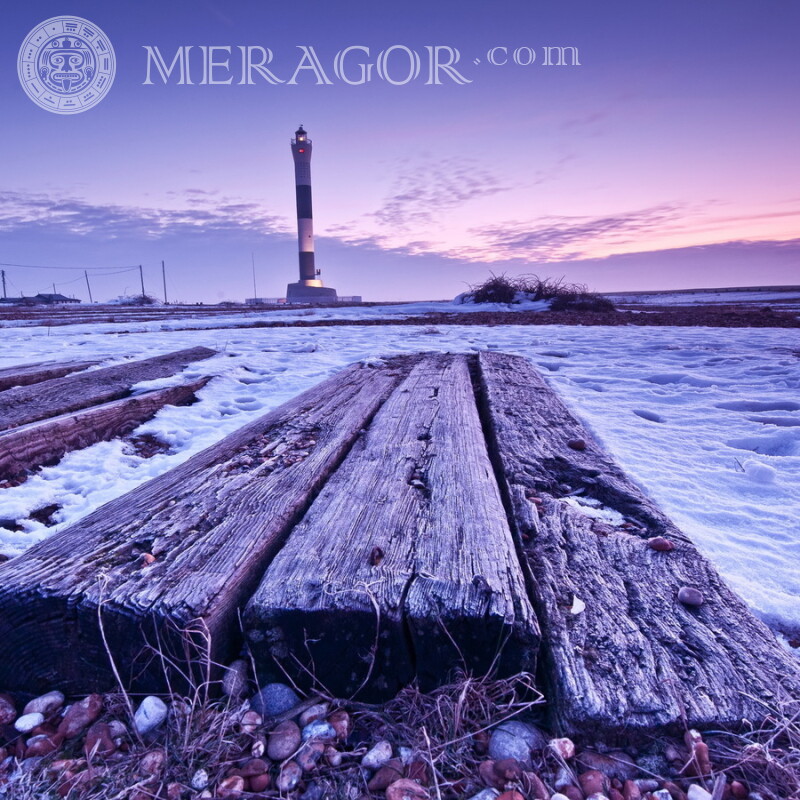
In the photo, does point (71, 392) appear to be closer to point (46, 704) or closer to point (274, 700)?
point (46, 704)

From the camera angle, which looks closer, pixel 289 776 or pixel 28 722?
pixel 289 776

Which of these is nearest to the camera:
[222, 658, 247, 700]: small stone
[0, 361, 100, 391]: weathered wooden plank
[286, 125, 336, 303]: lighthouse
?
[222, 658, 247, 700]: small stone

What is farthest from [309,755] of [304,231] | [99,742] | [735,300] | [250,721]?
[304,231]

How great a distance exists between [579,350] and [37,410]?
16.7ft

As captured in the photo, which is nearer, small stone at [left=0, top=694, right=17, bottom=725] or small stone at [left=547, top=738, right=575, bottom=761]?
small stone at [left=547, top=738, right=575, bottom=761]

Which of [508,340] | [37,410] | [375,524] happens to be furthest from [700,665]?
[508,340]

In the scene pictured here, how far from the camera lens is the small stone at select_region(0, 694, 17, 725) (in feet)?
3.14

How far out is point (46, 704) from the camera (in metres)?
0.98

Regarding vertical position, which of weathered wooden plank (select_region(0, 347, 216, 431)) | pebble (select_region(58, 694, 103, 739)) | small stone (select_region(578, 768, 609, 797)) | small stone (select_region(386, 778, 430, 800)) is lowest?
pebble (select_region(58, 694, 103, 739))

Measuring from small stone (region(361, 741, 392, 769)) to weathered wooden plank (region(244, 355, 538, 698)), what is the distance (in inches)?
4.2

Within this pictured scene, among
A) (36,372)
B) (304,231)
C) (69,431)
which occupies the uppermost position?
(304,231)

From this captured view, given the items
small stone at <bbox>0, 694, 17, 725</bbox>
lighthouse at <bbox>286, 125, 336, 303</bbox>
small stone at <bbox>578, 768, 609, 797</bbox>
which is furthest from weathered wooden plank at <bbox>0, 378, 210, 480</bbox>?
lighthouse at <bbox>286, 125, 336, 303</bbox>

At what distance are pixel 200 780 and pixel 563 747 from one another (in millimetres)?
583

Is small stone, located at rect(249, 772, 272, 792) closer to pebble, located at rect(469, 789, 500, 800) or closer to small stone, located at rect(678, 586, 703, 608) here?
pebble, located at rect(469, 789, 500, 800)
